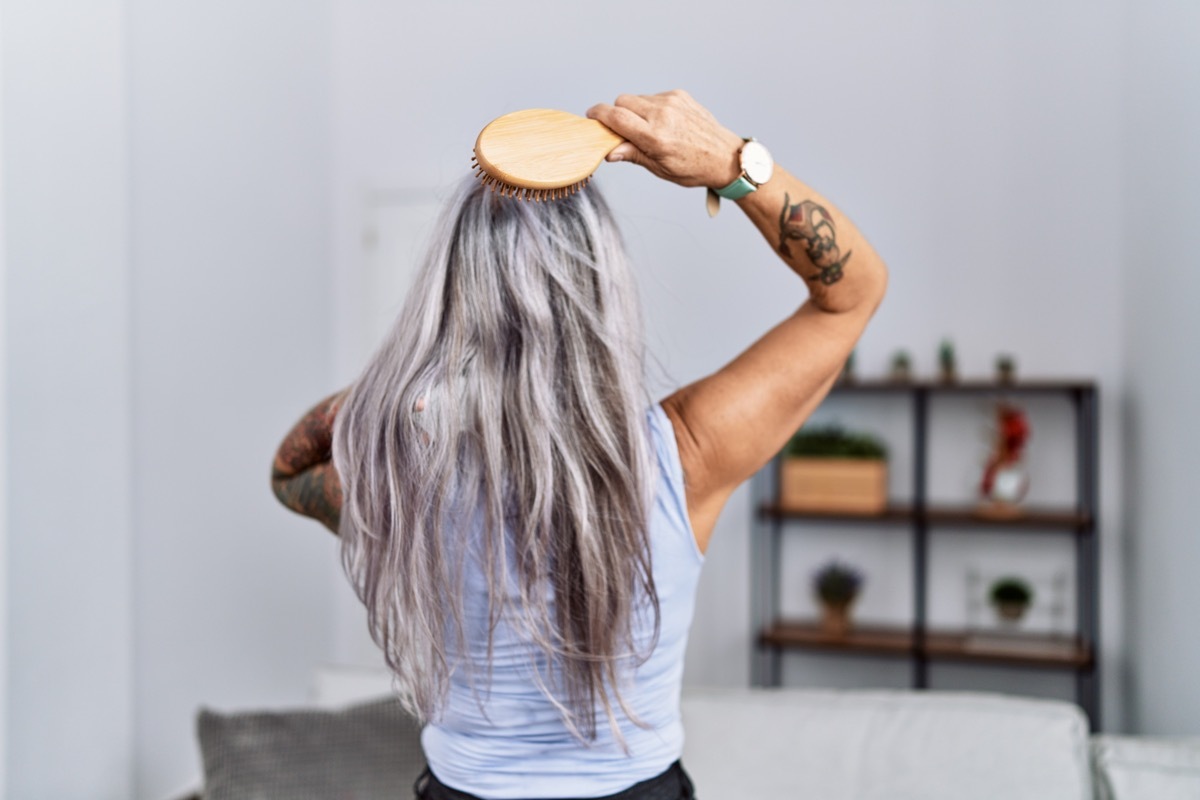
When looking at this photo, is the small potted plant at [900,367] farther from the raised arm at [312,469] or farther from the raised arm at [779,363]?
the raised arm at [312,469]

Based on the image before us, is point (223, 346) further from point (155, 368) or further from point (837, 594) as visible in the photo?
point (837, 594)

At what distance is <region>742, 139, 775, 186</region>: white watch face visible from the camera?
93cm

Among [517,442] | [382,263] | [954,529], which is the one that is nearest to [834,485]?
[954,529]

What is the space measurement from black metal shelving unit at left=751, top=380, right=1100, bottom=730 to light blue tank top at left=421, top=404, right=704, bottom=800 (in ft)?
7.85

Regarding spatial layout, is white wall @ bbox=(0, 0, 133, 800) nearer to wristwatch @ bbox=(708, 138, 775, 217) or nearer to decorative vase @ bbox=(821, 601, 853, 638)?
wristwatch @ bbox=(708, 138, 775, 217)

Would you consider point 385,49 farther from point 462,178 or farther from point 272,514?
point 462,178

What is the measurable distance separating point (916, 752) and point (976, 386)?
5.70 ft

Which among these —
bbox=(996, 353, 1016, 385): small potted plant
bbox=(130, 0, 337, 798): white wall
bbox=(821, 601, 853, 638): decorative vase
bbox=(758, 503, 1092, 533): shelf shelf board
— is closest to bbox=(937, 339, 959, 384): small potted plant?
bbox=(996, 353, 1016, 385): small potted plant

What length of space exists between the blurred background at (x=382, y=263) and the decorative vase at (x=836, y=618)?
0.82ft

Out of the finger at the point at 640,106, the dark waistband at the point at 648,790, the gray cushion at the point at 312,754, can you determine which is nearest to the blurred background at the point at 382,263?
the gray cushion at the point at 312,754

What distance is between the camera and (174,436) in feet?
10.1

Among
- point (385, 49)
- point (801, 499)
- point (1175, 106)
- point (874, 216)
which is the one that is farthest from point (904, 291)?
point (385, 49)

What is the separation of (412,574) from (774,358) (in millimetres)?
405

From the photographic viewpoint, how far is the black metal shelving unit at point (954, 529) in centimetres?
317
